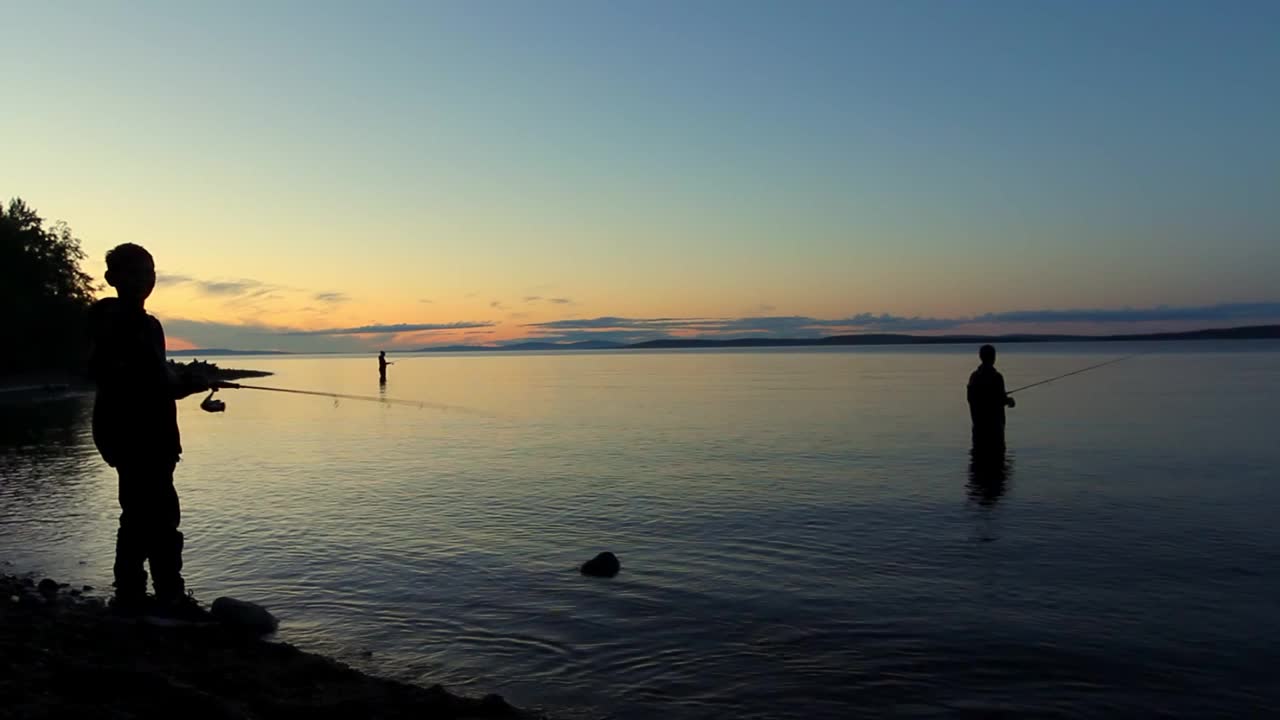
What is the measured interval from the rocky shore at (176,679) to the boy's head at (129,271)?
3.12m

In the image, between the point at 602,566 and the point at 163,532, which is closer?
the point at 163,532

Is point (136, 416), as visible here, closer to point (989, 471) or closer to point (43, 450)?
point (989, 471)

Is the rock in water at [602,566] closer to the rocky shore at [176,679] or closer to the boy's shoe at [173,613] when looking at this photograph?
the rocky shore at [176,679]

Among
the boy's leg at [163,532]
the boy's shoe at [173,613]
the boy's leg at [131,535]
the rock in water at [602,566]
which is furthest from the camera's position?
the rock in water at [602,566]

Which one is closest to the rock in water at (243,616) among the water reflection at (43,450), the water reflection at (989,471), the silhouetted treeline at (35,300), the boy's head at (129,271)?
the boy's head at (129,271)

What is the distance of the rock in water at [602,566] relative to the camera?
12461mm

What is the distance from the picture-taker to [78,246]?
94.6 m

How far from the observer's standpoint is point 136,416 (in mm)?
7789

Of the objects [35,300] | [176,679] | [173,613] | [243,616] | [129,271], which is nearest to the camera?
[176,679]

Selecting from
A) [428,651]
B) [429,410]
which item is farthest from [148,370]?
[429,410]

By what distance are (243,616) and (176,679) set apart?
3.25 meters

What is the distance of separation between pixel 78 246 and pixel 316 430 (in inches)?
2977

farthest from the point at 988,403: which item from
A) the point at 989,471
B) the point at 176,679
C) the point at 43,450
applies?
the point at 43,450

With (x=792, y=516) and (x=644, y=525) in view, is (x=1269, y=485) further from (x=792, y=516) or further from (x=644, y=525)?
(x=644, y=525)
